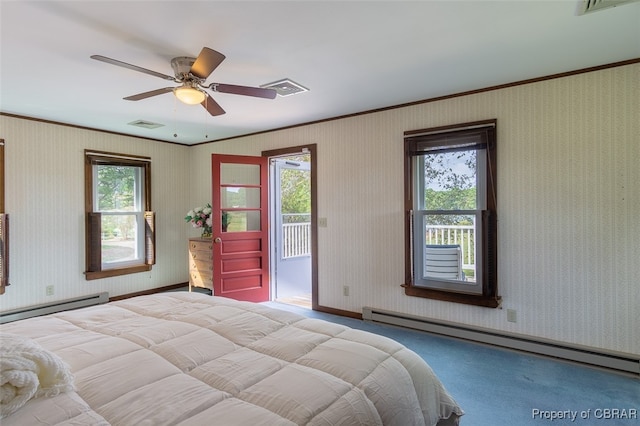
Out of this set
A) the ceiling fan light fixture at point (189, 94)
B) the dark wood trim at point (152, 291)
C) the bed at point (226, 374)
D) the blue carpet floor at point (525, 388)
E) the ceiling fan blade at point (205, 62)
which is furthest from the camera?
the dark wood trim at point (152, 291)

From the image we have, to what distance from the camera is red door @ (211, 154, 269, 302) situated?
4.36 metres

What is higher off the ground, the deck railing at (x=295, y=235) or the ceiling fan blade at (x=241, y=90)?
the ceiling fan blade at (x=241, y=90)

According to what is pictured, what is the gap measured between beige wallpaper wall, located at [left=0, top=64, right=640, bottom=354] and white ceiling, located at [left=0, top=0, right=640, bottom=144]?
1.13 ft

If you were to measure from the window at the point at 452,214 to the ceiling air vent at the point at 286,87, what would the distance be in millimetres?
1273

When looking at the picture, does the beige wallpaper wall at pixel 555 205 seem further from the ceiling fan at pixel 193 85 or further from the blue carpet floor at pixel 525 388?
the ceiling fan at pixel 193 85

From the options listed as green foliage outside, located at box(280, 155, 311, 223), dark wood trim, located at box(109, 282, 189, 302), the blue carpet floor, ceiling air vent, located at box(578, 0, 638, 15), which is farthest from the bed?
green foliage outside, located at box(280, 155, 311, 223)

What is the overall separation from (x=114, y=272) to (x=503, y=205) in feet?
16.2

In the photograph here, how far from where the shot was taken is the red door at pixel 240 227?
14.3ft

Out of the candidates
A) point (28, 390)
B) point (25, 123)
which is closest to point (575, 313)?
point (28, 390)

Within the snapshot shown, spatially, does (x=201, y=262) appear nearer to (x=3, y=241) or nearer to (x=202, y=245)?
(x=202, y=245)

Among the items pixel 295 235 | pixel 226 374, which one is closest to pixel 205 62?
pixel 226 374

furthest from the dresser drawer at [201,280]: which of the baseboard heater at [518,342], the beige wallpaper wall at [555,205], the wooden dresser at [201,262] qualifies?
the beige wallpaper wall at [555,205]

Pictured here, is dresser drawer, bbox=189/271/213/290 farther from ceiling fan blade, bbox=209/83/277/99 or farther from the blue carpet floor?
ceiling fan blade, bbox=209/83/277/99

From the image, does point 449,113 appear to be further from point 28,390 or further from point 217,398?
point 28,390
